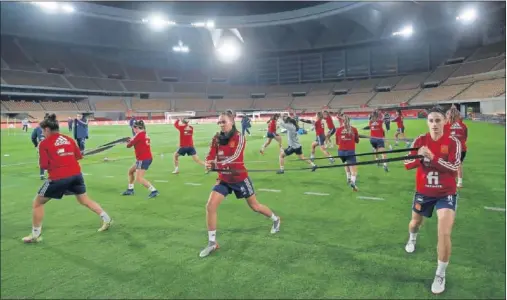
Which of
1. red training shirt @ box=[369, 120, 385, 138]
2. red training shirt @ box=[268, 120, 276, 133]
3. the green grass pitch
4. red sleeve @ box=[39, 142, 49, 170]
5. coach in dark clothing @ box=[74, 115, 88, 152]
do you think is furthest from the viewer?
coach in dark clothing @ box=[74, 115, 88, 152]

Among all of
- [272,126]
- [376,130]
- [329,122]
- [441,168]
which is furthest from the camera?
[329,122]

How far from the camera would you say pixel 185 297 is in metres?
4.12

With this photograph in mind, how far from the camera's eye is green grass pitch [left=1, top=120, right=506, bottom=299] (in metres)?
4.25

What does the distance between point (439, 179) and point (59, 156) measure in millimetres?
5647

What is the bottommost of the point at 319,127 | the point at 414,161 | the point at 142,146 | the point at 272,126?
the point at 414,161

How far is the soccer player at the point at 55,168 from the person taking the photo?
549 cm

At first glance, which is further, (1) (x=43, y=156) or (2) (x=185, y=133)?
(2) (x=185, y=133)

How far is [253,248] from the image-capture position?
557cm

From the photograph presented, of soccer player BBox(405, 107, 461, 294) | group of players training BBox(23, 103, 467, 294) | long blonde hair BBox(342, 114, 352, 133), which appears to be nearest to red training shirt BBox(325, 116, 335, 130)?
long blonde hair BBox(342, 114, 352, 133)

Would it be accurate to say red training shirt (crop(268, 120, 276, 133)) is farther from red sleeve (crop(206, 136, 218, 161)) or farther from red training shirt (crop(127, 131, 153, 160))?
A: red sleeve (crop(206, 136, 218, 161))

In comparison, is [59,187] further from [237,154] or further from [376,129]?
[376,129]

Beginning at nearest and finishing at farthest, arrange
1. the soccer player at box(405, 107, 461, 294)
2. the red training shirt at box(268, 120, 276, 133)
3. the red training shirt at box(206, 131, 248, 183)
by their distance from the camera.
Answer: the soccer player at box(405, 107, 461, 294) < the red training shirt at box(206, 131, 248, 183) < the red training shirt at box(268, 120, 276, 133)

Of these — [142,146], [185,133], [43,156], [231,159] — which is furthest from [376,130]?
[43,156]

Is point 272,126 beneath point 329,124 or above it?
beneath
